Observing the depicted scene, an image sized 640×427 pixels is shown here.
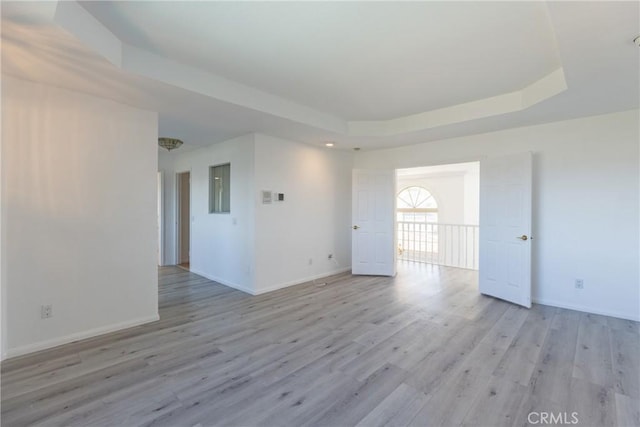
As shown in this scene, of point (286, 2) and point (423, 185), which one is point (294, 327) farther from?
point (423, 185)

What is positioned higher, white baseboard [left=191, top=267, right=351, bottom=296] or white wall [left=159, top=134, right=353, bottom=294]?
white wall [left=159, top=134, right=353, bottom=294]

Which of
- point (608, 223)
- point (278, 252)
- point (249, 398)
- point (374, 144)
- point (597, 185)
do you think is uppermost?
point (374, 144)

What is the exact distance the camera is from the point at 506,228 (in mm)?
4238

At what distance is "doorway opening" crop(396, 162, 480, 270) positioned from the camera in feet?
23.6

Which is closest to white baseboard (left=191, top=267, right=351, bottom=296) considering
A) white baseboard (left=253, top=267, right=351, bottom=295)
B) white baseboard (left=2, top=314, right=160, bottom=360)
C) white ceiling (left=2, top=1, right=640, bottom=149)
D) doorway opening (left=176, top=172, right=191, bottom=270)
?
white baseboard (left=253, top=267, right=351, bottom=295)

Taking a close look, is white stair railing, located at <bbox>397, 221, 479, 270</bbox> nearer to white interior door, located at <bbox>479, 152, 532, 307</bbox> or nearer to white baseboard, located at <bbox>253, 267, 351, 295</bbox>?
white interior door, located at <bbox>479, 152, 532, 307</bbox>

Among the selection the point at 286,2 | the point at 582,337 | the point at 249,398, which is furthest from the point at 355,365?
the point at 286,2

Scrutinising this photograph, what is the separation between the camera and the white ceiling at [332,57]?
2.01 metres

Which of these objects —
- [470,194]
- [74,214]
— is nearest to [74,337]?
[74,214]

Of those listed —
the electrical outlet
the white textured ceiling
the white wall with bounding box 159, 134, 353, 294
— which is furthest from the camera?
the white wall with bounding box 159, 134, 353, 294

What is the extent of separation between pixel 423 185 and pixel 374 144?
18.7 feet

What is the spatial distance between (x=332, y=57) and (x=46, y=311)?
3596 mm

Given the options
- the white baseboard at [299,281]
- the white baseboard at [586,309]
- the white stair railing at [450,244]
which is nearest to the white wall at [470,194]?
the white stair railing at [450,244]

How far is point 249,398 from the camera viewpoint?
211 centimetres
